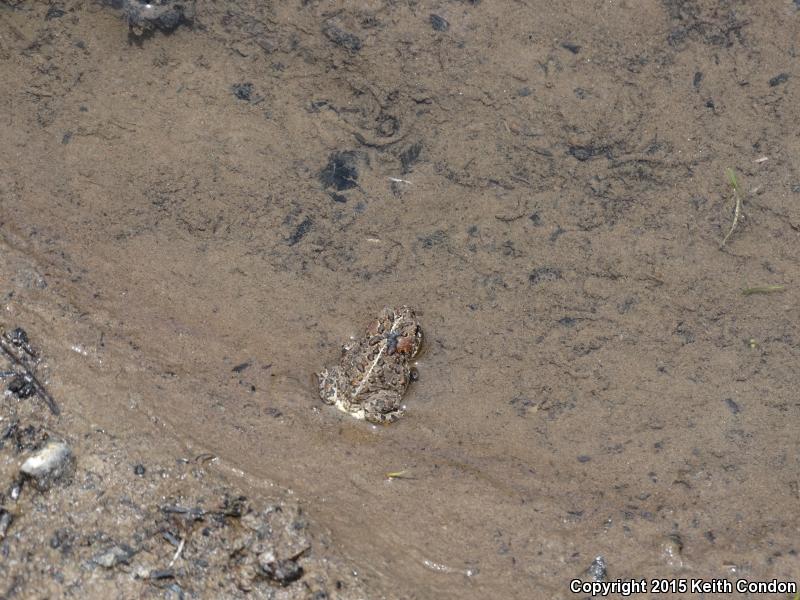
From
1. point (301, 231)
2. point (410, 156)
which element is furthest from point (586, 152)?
point (301, 231)

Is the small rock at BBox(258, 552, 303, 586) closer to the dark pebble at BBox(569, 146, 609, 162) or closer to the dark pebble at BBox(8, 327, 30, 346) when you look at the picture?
the dark pebble at BBox(8, 327, 30, 346)

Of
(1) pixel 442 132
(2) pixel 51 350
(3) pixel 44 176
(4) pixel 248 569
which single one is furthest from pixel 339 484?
(3) pixel 44 176

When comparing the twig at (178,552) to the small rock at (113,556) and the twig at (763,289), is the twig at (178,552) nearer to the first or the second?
the small rock at (113,556)

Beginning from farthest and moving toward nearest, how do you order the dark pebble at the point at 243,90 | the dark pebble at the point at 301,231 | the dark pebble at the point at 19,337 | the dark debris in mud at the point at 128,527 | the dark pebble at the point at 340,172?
the dark pebble at the point at 243,90
the dark pebble at the point at 340,172
the dark pebble at the point at 301,231
the dark pebble at the point at 19,337
the dark debris in mud at the point at 128,527

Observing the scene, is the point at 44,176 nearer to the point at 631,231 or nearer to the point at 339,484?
the point at 339,484

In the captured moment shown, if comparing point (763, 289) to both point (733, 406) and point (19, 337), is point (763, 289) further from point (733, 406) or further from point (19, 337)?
point (19, 337)

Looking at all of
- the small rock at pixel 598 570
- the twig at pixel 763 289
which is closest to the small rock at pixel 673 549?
the small rock at pixel 598 570

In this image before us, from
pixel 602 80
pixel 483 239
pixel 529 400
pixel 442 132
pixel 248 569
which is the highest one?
pixel 602 80
